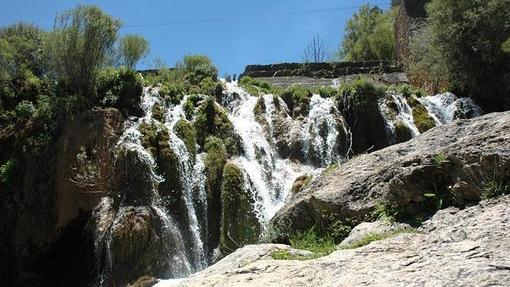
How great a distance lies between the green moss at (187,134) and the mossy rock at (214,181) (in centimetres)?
40

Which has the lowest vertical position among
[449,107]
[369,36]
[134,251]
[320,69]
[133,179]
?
[134,251]

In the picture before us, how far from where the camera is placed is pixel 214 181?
15570mm

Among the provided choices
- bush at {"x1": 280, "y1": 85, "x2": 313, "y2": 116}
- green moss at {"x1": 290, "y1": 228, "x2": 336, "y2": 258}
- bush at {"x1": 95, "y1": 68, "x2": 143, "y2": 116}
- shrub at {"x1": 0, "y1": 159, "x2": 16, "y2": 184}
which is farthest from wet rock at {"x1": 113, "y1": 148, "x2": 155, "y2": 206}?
green moss at {"x1": 290, "y1": 228, "x2": 336, "y2": 258}

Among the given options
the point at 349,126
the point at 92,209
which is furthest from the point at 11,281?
the point at 349,126

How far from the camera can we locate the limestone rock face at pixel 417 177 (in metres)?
5.01

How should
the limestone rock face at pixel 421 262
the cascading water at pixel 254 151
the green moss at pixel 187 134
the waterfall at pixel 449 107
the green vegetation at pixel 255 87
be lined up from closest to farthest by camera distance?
the limestone rock face at pixel 421 262
the cascading water at pixel 254 151
the green moss at pixel 187 134
the waterfall at pixel 449 107
the green vegetation at pixel 255 87

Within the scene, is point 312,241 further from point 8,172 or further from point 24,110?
point 24,110

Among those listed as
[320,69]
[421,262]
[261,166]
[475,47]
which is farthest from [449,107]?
[421,262]

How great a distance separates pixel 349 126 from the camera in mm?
19188

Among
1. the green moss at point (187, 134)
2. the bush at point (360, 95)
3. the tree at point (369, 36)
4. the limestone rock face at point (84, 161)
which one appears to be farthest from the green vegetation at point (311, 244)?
the tree at point (369, 36)

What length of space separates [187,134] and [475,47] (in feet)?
35.7

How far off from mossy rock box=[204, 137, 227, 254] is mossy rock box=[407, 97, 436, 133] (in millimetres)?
6756

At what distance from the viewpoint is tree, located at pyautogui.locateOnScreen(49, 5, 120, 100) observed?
59.6 ft

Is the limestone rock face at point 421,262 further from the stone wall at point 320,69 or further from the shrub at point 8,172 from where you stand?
the stone wall at point 320,69
